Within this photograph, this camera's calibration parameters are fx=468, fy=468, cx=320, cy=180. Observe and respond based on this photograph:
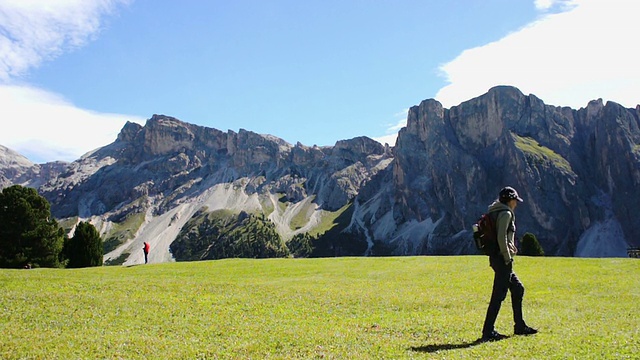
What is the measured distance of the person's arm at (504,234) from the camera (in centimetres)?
1341

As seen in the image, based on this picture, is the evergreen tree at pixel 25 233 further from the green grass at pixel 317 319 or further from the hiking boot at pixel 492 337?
the hiking boot at pixel 492 337

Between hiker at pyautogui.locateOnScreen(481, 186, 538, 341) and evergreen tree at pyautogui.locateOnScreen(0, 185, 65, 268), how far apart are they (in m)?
64.4

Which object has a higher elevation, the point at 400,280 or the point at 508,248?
the point at 508,248

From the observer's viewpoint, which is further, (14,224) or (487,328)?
(14,224)

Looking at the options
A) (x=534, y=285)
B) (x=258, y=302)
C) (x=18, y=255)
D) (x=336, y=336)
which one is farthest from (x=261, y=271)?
(x=18, y=255)

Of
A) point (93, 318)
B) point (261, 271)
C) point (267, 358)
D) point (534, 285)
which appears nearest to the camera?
point (267, 358)

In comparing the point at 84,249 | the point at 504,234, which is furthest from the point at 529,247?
the point at 504,234

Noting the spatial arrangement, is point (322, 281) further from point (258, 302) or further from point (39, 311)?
point (39, 311)

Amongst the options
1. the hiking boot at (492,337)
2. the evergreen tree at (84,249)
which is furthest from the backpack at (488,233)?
the evergreen tree at (84,249)

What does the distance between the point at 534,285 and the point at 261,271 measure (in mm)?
20601

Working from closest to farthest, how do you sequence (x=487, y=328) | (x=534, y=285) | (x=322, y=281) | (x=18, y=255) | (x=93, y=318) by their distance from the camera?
1. (x=487, y=328)
2. (x=93, y=318)
3. (x=534, y=285)
4. (x=322, y=281)
5. (x=18, y=255)

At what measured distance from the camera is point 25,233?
205ft

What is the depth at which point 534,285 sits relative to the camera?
2684 centimetres

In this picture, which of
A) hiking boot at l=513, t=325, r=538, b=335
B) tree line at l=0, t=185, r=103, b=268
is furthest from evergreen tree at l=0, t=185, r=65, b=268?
hiking boot at l=513, t=325, r=538, b=335
